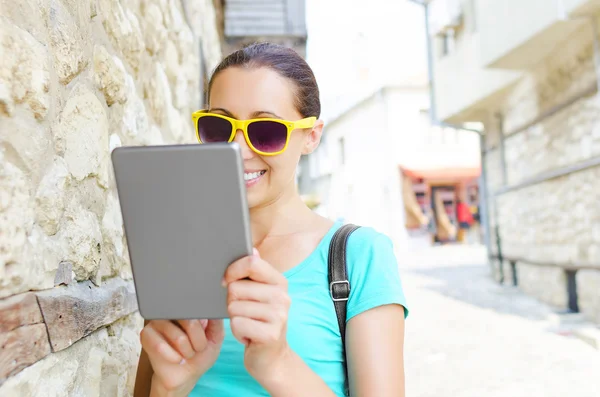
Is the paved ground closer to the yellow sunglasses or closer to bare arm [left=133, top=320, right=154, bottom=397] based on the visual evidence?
bare arm [left=133, top=320, right=154, bottom=397]

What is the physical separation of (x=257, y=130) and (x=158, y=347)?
1.81 ft

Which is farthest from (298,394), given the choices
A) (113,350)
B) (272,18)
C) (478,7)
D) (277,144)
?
(478,7)

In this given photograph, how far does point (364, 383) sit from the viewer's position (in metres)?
1.21

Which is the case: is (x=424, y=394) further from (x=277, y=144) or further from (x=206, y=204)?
(x=206, y=204)

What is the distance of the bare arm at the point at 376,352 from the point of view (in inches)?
47.3

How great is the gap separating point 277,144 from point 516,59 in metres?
7.72

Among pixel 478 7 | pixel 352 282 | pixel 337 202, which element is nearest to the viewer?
pixel 352 282

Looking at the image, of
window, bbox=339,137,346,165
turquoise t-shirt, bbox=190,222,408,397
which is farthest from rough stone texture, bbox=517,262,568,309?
window, bbox=339,137,346,165

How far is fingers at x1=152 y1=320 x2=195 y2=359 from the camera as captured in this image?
106cm

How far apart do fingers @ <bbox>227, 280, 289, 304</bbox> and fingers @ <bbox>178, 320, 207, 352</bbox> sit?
0.16 metres

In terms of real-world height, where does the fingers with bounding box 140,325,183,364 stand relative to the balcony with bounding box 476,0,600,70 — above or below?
below

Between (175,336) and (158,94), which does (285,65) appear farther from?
(158,94)

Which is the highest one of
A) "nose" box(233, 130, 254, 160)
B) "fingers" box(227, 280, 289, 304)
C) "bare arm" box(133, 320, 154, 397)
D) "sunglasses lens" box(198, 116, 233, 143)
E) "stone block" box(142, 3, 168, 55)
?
"stone block" box(142, 3, 168, 55)

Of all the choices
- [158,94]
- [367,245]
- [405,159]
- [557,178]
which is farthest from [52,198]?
[405,159]
